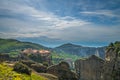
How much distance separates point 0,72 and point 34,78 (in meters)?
11.6

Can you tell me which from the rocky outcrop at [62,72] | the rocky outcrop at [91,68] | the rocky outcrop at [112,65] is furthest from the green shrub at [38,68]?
the rocky outcrop at [91,68]

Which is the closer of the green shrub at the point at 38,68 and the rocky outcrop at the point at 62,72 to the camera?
the green shrub at the point at 38,68

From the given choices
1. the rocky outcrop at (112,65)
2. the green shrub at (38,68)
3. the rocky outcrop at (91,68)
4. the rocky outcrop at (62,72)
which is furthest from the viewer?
the rocky outcrop at (91,68)

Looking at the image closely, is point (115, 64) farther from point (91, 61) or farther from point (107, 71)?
point (91, 61)

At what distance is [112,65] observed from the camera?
108 meters

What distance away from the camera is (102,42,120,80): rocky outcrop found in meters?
105

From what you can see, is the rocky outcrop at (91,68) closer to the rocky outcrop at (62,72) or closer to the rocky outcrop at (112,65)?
the rocky outcrop at (112,65)

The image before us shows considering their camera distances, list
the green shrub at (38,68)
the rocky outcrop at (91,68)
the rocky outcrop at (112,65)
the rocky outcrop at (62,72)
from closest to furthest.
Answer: the green shrub at (38,68) → the rocky outcrop at (62,72) → the rocky outcrop at (112,65) → the rocky outcrop at (91,68)

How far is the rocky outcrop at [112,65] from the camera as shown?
345ft

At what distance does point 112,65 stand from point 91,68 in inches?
949

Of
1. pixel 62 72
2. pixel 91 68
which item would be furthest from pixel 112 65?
pixel 91 68

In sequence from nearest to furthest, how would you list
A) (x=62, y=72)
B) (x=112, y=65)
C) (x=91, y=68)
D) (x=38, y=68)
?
(x=38, y=68) < (x=62, y=72) < (x=112, y=65) < (x=91, y=68)

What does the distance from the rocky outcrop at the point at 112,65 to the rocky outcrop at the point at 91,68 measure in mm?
9967

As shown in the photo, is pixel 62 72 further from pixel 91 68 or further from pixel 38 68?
pixel 91 68
